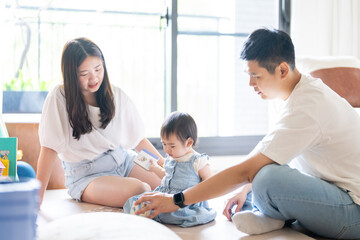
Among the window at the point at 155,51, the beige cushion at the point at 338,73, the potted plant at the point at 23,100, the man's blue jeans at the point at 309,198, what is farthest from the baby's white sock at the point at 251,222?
the potted plant at the point at 23,100

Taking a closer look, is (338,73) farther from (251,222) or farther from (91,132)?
(91,132)

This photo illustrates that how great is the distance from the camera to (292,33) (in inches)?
128

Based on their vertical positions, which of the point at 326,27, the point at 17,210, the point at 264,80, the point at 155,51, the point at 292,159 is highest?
the point at 326,27

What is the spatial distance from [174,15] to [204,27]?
54cm

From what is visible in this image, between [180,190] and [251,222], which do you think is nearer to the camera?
[251,222]

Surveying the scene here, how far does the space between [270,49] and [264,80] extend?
0.11 metres

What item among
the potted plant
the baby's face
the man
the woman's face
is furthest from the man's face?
the potted plant

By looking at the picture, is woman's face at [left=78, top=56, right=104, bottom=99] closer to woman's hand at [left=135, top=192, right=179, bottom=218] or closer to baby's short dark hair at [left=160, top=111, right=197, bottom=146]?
baby's short dark hair at [left=160, top=111, right=197, bottom=146]

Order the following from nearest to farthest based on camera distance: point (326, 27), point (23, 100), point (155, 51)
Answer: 1. point (326, 27)
2. point (23, 100)
3. point (155, 51)

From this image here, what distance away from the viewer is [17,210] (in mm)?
575

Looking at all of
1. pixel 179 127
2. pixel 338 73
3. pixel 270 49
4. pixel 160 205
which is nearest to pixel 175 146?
pixel 179 127

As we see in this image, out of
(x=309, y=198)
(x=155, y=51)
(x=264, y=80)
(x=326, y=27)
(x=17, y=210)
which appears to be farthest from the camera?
(x=155, y=51)

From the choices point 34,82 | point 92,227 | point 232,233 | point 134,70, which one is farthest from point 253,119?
point 92,227

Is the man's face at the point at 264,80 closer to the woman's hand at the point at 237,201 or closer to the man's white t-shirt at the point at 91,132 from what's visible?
the woman's hand at the point at 237,201
